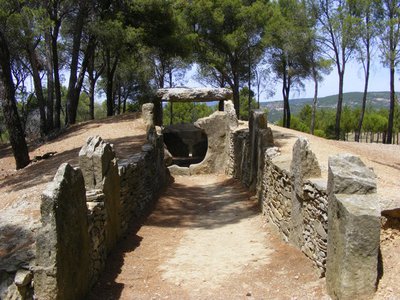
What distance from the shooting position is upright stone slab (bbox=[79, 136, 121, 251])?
6.41m

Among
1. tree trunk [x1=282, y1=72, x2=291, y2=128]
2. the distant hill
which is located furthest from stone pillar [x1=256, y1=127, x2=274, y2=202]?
the distant hill

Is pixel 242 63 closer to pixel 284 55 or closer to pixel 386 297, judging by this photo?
pixel 284 55

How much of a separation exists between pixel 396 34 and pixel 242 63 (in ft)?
31.3

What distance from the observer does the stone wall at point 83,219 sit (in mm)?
4379

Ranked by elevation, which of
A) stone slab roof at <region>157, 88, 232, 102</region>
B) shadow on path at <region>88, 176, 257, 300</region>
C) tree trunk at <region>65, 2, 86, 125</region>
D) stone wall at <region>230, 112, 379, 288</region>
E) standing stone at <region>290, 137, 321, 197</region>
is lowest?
shadow on path at <region>88, 176, 257, 300</region>

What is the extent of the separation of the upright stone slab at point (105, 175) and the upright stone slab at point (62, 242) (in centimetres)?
119

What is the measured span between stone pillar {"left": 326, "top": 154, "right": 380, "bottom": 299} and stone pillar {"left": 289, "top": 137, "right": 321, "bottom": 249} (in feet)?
4.24

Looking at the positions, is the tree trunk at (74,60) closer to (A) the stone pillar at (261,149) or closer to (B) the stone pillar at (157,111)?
(B) the stone pillar at (157,111)

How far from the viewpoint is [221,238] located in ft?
26.7

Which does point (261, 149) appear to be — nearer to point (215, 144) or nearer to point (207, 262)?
point (207, 262)

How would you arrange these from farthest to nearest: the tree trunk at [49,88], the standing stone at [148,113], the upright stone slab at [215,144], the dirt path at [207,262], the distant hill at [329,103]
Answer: the distant hill at [329,103], the tree trunk at [49,88], the upright stone slab at [215,144], the standing stone at [148,113], the dirt path at [207,262]

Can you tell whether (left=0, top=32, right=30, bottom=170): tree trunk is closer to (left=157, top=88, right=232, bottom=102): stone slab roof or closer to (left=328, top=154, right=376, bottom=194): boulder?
(left=157, top=88, right=232, bottom=102): stone slab roof

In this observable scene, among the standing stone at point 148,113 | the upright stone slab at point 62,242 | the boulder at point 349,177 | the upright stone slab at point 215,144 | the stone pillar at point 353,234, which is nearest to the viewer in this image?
the upright stone slab at point 62,242

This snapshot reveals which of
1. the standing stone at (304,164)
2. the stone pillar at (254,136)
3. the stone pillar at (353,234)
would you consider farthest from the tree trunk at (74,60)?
the stone pillar at (353,234)
